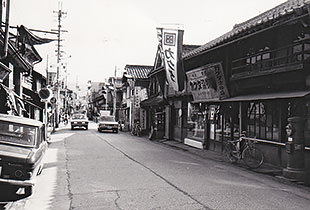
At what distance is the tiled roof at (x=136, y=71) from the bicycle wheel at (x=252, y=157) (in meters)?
25.8

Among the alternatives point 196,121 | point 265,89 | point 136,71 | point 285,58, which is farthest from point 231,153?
point 136,71

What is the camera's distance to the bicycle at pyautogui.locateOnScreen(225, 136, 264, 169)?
41.4 feet

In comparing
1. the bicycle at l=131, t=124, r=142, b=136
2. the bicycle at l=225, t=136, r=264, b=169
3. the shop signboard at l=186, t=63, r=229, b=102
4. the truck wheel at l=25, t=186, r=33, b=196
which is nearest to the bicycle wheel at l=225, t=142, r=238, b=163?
the bicycle at l=225, t=136, r=264, b=169

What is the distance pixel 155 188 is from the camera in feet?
26.7

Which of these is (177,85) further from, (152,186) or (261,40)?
(152,186)

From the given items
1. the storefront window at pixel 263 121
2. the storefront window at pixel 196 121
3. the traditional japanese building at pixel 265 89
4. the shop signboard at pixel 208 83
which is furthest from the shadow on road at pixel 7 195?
the storefront window at pixel 196 121

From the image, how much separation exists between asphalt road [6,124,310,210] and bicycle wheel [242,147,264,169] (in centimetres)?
60

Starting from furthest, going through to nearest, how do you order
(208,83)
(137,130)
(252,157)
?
(137,130), (208,83), (252,157)

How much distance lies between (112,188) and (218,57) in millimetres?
11540

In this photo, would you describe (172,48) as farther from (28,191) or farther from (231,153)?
(28,191)

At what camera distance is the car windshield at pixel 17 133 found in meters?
7.60

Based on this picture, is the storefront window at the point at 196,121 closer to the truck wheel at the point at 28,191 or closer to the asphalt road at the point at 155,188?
the asphalt road at the point at 155,188

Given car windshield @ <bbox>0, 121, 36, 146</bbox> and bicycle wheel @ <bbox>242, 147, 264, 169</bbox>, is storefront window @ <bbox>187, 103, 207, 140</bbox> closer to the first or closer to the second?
bicycle wheel @ <bbox>242, 147, 264, 169</bbox>

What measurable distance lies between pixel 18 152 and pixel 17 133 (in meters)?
1.15
